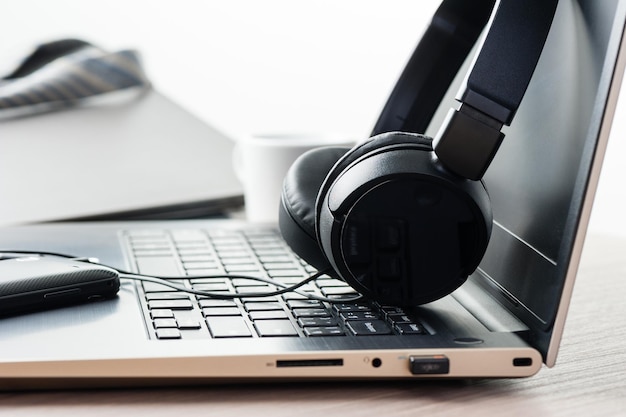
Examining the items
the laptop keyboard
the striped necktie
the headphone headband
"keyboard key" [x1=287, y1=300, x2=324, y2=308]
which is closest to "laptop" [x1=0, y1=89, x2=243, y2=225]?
the striped necktie

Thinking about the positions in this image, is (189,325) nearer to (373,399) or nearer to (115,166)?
(373,399)

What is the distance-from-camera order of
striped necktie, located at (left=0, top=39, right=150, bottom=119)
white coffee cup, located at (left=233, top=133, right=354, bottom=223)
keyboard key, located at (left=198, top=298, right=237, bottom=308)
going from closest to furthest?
keyboard key, located at (left=198, top=298, right=237, bottom=308) < white coffee cup, located at (left=233, top=133, right=354, bottom=223) < striped necktie, located at (left=0, top=39, right=150, bottom=119)

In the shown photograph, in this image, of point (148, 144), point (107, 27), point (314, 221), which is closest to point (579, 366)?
point (314, 221)

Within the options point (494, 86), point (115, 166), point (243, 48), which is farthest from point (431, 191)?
point (243, 48)

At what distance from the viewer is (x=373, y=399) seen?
1.40ft

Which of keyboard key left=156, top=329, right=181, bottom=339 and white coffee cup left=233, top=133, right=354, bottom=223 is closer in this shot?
keyboard key left=156, top=329, right=181, bottom=339

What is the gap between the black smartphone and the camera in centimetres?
49

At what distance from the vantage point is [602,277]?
2.47 feet

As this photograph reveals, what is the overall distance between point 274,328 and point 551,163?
0.65ft

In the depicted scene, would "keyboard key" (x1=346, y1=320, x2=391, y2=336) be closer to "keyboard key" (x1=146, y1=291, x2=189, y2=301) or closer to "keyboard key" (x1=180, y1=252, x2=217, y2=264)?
"keyboard key" (x1=146, y1=291, x2=189, y2=301)

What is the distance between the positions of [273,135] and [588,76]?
0.51 m

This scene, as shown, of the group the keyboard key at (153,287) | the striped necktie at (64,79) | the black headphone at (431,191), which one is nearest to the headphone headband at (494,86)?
the black headphone at (431,191)

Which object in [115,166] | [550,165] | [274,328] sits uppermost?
[550,165]

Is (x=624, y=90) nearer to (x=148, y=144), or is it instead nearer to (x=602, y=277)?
(x=602, y=277)
